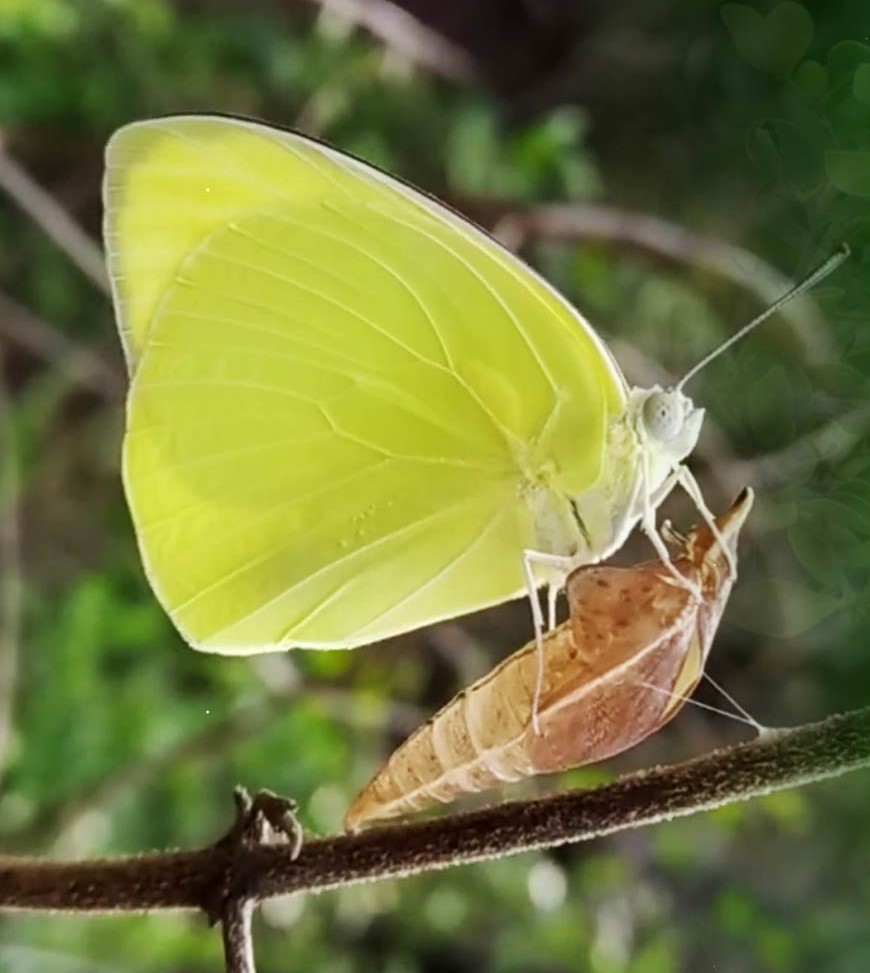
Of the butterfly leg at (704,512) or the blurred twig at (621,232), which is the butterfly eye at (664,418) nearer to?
the butterfly leg at (704,512)

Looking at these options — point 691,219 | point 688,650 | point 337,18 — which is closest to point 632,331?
point 691,219

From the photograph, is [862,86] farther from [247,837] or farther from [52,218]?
[52,218]

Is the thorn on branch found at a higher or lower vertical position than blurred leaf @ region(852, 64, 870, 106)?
lower

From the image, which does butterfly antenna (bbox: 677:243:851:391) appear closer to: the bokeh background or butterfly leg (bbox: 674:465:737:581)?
butterfly leg (bbox: 674:465:737:581)

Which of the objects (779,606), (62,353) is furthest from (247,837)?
(62,353)

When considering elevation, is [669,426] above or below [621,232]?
above

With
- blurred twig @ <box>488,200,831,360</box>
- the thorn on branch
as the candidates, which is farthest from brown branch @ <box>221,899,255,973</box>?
blurred twig @ <box>488,200,831,360</box>

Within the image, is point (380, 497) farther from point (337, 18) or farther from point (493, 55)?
point (493, 55)
